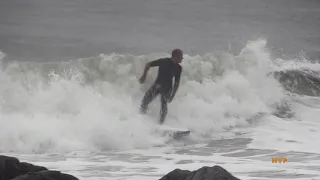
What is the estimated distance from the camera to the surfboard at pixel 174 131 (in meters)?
10.7

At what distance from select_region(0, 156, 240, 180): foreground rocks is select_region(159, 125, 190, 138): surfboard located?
6054 mm

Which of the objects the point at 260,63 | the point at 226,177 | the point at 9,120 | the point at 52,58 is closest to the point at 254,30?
the point at 260,63

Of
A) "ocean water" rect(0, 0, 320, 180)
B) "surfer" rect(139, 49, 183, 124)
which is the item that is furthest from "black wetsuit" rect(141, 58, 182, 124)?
"ocean water" rect(0, 0, 320, 180)

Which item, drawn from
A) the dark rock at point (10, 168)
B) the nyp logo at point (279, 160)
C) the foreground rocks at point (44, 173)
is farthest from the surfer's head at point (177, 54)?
the dark rock at point (10, 168)

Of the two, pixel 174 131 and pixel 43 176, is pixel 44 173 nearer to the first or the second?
pixel 43 176

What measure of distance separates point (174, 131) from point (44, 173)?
652 centimetres

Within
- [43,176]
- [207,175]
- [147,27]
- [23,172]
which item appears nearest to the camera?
[43,176]

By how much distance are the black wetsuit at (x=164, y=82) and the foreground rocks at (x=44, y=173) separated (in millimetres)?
6341

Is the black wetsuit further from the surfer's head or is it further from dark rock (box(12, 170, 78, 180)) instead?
dark rock (box(12, 170, 78, 180))

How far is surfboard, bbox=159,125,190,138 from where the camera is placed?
35.1ft

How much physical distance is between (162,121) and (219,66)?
5676 mm

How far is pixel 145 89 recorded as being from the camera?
539 inches

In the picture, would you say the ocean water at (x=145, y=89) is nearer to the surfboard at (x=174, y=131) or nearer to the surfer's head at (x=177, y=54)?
the surfboard at (x=174, y=131)

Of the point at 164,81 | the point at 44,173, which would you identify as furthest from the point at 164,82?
the point at 44,173
